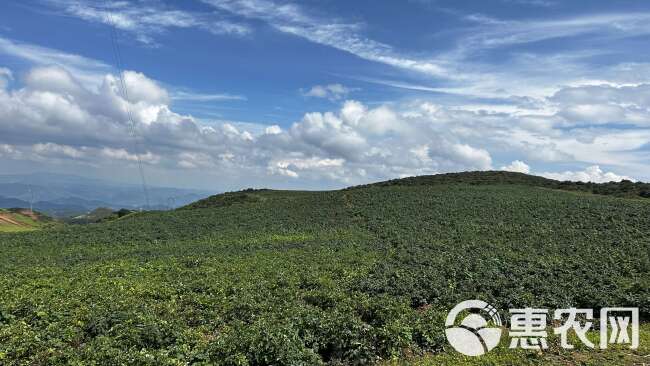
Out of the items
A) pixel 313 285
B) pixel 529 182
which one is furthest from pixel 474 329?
pixel 529 182

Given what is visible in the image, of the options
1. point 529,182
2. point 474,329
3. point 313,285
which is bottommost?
point 313,285

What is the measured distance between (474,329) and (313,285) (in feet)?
26.7

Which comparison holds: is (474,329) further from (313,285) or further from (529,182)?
(529,182)

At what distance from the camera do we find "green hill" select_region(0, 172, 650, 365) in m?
11.2

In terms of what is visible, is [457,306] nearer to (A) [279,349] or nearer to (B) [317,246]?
(A) [279,349]

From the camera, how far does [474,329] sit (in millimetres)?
12984

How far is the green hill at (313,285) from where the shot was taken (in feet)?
36.9

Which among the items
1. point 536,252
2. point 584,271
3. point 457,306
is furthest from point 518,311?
point 536,252

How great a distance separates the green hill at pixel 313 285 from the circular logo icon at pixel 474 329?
1.24 feet

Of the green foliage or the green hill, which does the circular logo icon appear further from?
the green foliage

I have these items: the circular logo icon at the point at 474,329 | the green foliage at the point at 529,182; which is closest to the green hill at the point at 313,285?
the circular logo icon at the point at 474,329

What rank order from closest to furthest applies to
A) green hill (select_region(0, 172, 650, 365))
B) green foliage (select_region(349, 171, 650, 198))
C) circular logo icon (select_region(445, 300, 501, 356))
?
green hill (select_region(0, 172, 650, 365)), circular logo icon (select_region(445, 300, 501, 356)), green foliage (select_region(349, 171, 650, 198))

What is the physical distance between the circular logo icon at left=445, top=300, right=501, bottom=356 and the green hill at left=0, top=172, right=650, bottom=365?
0.38 m

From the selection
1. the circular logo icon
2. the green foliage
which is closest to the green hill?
the circular logo icon
